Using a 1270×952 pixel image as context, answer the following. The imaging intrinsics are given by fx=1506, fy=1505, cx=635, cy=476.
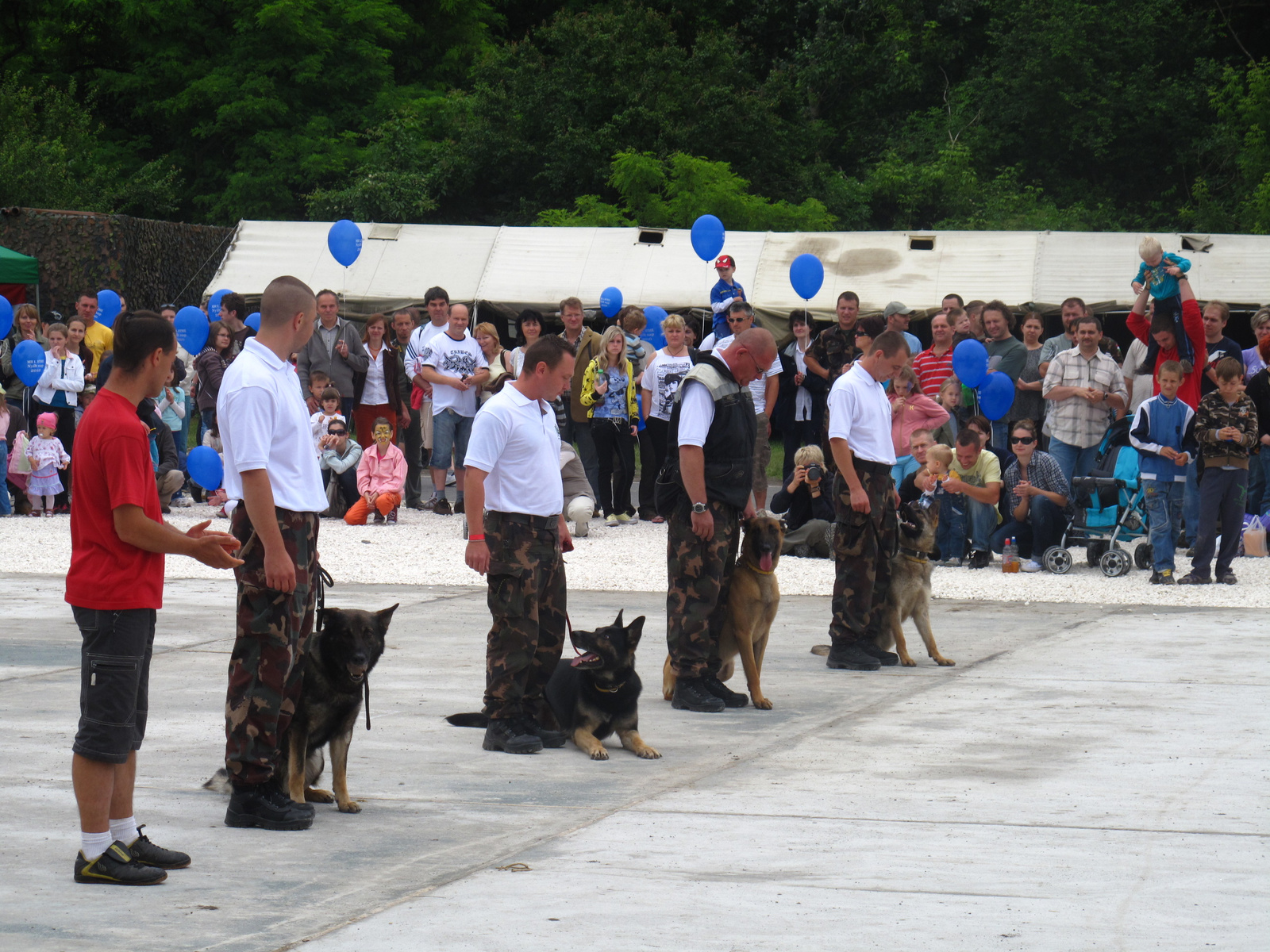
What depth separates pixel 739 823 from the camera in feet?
17.8

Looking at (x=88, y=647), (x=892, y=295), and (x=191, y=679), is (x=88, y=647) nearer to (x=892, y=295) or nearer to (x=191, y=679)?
(x=191, y=679)

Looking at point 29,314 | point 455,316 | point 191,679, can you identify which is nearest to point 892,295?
point 455,316

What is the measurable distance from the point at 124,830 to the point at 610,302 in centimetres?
1522

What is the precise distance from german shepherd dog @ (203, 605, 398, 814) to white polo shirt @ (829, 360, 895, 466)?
369cm

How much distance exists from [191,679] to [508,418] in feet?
9.13

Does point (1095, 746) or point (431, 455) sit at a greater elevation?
point (431, 455)

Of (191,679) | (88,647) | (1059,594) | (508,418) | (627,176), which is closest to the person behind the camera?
(88,647)

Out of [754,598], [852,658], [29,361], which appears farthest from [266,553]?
[29,361]

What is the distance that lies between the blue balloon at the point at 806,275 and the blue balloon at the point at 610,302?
2841 millimetres

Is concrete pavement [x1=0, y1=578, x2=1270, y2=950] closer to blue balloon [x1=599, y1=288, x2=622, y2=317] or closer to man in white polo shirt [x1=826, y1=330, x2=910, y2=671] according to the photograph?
man in white polo shirt [x1=826, y1=330, x2=910, y2=671]

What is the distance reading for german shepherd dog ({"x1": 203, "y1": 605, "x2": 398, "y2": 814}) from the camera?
556 centimetres

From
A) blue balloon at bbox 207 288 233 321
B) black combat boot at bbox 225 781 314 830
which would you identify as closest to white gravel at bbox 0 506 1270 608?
Result: blue balloon at bbox 207 288 233 321

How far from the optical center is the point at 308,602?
5504mm

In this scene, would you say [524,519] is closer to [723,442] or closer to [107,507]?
[723,442]
